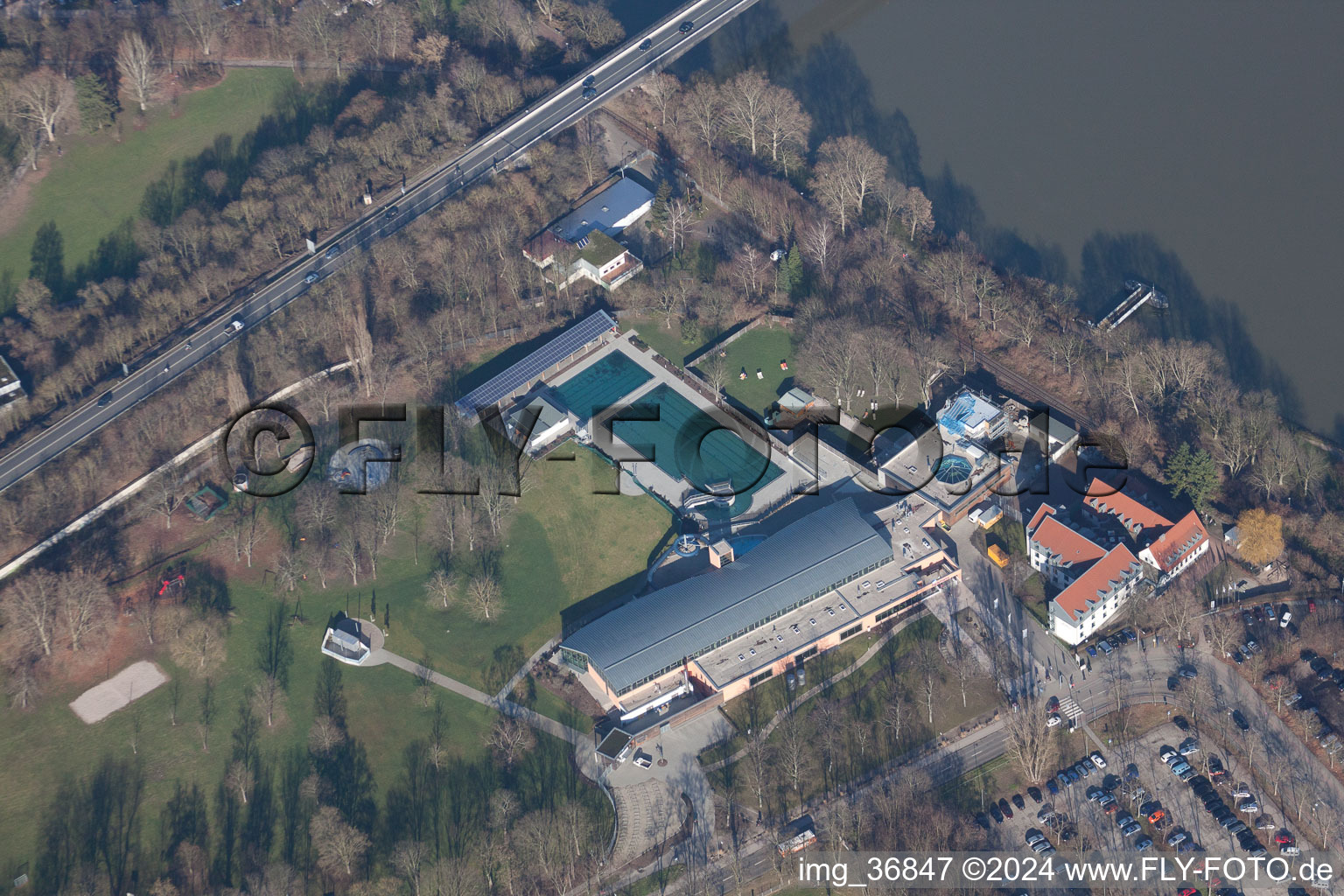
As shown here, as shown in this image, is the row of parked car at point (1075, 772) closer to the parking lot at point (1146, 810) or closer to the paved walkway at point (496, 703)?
the parking lot at point (1146, 810)

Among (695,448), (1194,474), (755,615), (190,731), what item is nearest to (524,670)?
(755,615)

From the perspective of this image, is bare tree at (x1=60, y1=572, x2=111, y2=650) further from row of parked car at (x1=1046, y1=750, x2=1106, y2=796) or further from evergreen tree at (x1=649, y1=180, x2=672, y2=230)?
row of parked car at (x1=1046, y1=750, x2=1106, y2=796)

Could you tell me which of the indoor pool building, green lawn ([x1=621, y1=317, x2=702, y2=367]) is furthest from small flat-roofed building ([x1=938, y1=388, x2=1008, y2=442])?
green lawn ([x1=621, y1=317, x2=702, y2=367])

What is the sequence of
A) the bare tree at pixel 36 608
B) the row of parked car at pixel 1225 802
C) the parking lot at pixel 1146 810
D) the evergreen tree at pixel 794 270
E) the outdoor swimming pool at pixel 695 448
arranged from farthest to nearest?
the evergreen tree at pixel 794 270
the outdoor swimming pool at pixel 695 448
the bare tree at pixel 36 608
the parking lot at pixel 1146 810
the row of parked car at pixel 1225 802

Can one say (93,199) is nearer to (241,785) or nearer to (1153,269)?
(241,785)

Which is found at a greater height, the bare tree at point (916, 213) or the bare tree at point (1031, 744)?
the bare tree at point (916, 213)

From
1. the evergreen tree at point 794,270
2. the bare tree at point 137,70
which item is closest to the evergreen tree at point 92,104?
the bare tree at point 137,70
